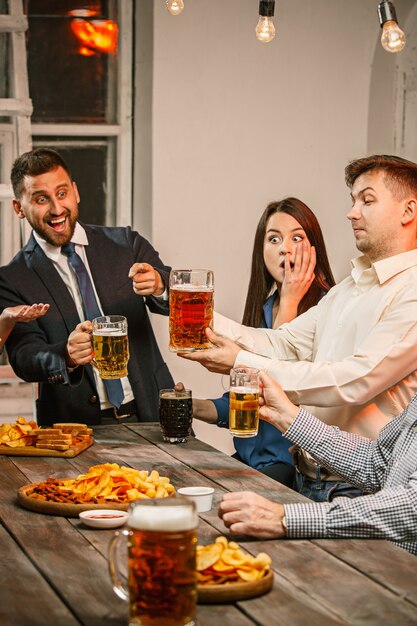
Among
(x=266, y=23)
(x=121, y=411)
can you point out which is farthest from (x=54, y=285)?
(x=266, y=23)

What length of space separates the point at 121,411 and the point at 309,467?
877 mm

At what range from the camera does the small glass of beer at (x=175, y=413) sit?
3379 mm

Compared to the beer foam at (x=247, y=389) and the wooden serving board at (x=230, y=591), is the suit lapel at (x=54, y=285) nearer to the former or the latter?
the beer foam at (x=247, y=389)

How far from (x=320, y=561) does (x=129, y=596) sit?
567 mm

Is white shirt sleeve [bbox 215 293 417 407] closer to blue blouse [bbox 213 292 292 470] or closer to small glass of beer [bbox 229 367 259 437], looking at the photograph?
small glass of beer [bbox 229 367 259 437]

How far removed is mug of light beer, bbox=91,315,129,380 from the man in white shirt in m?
0.22

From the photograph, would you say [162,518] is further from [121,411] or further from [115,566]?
[121,411]

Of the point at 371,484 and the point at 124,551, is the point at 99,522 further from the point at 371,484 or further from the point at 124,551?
the point at 371,484

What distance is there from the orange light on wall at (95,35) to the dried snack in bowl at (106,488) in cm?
300

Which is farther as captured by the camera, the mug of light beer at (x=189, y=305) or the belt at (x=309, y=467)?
the belt at (x=309, y=467)

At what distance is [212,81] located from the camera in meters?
5.14

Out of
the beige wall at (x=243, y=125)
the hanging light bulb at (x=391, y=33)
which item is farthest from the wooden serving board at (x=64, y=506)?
the beige wall at (x=243, y=125)

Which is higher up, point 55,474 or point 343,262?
point 343,262

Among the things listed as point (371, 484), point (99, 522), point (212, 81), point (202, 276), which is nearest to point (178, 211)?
point (212, 81)
